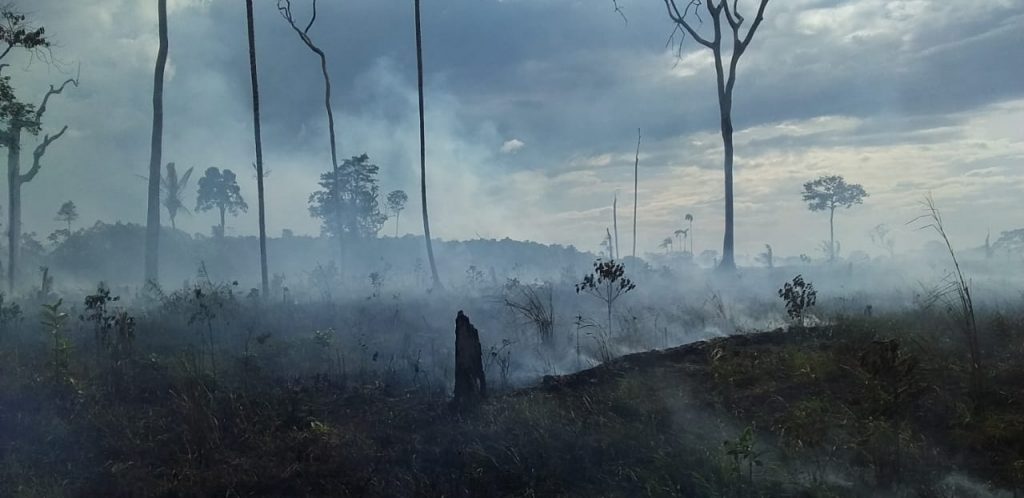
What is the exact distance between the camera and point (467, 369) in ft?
25.8

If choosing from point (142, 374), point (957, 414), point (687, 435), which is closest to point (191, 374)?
point (142, 374)

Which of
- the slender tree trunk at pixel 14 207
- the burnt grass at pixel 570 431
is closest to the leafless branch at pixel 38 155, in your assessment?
the slender tree trunk at pixel 14 207

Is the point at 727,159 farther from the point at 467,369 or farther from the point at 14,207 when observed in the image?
the point at 14,207

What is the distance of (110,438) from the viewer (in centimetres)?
684

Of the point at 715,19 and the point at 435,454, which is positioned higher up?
the point at 715,19

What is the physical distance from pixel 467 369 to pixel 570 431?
1.77 metres

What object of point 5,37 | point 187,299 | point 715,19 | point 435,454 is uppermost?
point 715,19

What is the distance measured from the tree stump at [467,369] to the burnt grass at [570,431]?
0.23 meters

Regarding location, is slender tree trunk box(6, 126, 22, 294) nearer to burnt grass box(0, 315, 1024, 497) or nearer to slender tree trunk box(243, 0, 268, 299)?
slender tree trunk box(243, 0, 268, 299)

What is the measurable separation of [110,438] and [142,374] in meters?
2.30

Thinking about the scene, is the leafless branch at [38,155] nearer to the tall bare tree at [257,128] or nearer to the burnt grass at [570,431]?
the tall bare tree at [257,128]

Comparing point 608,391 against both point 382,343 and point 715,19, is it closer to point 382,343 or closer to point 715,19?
point 382,343

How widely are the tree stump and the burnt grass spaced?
23cm

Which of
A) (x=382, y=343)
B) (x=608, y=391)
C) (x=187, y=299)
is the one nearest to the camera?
(x=608, y=391)
